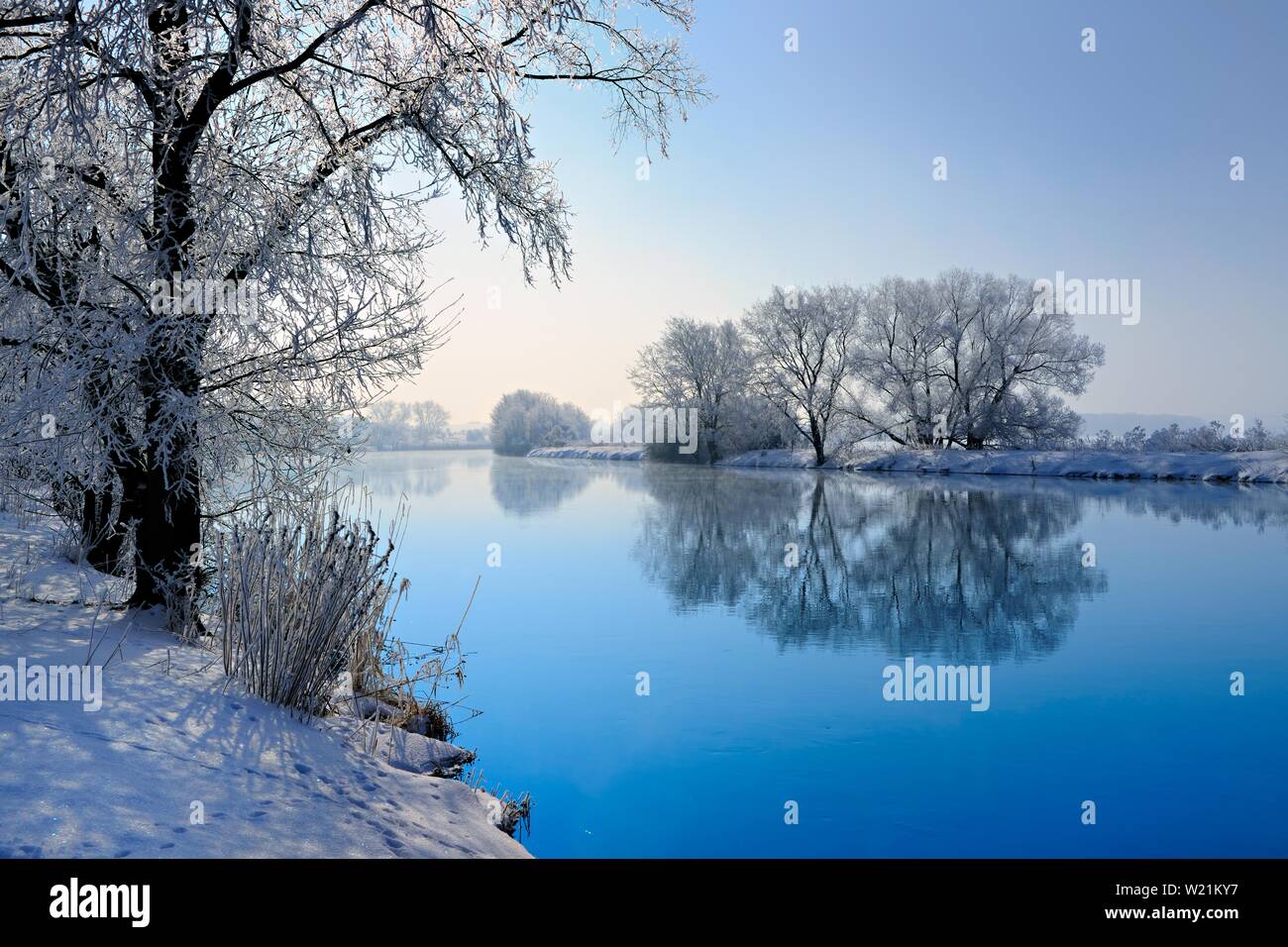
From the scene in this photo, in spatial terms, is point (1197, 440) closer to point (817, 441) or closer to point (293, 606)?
point (817, 441)

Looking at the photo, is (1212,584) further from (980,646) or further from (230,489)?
(230,489)

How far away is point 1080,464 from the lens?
3478 cm

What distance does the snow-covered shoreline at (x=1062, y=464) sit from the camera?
100 feet

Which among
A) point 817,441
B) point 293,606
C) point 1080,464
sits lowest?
point 293,606

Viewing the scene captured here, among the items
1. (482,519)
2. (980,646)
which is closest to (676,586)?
(980,646)

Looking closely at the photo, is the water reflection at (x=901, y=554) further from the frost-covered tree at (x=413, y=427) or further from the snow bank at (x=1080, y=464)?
the frost-covered tree at (x=413, y=427)

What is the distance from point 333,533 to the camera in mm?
5234

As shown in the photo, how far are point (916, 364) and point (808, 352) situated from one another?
216 inches

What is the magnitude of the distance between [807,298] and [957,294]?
7355 millimetres

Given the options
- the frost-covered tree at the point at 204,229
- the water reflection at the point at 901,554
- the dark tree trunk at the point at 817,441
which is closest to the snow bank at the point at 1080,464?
the dark tree trunk at the point at 817,441

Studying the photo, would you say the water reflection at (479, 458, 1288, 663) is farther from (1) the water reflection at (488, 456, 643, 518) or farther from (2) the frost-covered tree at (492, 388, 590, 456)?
(2) the frost-covered tree at (492, 388, 590, 456)

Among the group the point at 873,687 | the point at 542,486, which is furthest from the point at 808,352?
the point at 873,687

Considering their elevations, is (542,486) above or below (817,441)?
below

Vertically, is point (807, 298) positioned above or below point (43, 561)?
above
